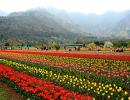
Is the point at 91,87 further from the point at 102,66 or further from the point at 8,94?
the point at 102,66

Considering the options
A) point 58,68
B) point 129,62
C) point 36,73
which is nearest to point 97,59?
point 129,62

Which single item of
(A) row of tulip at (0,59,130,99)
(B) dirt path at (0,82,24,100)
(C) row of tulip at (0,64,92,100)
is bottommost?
(B) dirt path at (0,82,24,100)

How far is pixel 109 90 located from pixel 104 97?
762 mm

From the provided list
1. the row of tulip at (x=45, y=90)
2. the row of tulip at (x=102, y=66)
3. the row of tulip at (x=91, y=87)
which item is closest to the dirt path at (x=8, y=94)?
the row of tulip at (x=45, y=90)

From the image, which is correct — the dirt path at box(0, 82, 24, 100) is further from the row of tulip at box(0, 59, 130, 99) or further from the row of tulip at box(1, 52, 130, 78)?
the row of tulip at box(1, 52, 130, 78)

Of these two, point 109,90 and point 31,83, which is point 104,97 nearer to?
point 109,90

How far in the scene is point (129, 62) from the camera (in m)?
26.4

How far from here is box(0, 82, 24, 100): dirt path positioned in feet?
49.8

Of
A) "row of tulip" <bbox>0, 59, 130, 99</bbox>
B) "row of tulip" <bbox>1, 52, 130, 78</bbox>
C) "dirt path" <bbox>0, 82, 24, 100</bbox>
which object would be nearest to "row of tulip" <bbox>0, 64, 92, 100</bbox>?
"dirt path" <bbox>0, 82, 24, 100</bbox>

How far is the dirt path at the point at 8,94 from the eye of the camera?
1517 centimetres

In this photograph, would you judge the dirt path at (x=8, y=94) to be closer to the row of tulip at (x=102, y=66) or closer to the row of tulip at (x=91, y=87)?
the row of tulip at (x=91, y=87)

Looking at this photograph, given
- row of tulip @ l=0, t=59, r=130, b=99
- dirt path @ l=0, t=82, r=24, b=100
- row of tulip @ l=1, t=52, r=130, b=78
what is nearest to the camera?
row of tulip @ l=0, t=59, r=130, b=99

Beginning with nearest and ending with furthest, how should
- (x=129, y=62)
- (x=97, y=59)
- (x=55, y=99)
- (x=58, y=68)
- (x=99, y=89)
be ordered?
(x=55, y=99) < (x=99, y=89) < (x=58, y=68) < (x=129, y=62) < (x=97, y=59)

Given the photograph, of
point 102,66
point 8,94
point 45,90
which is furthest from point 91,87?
point 102,66
